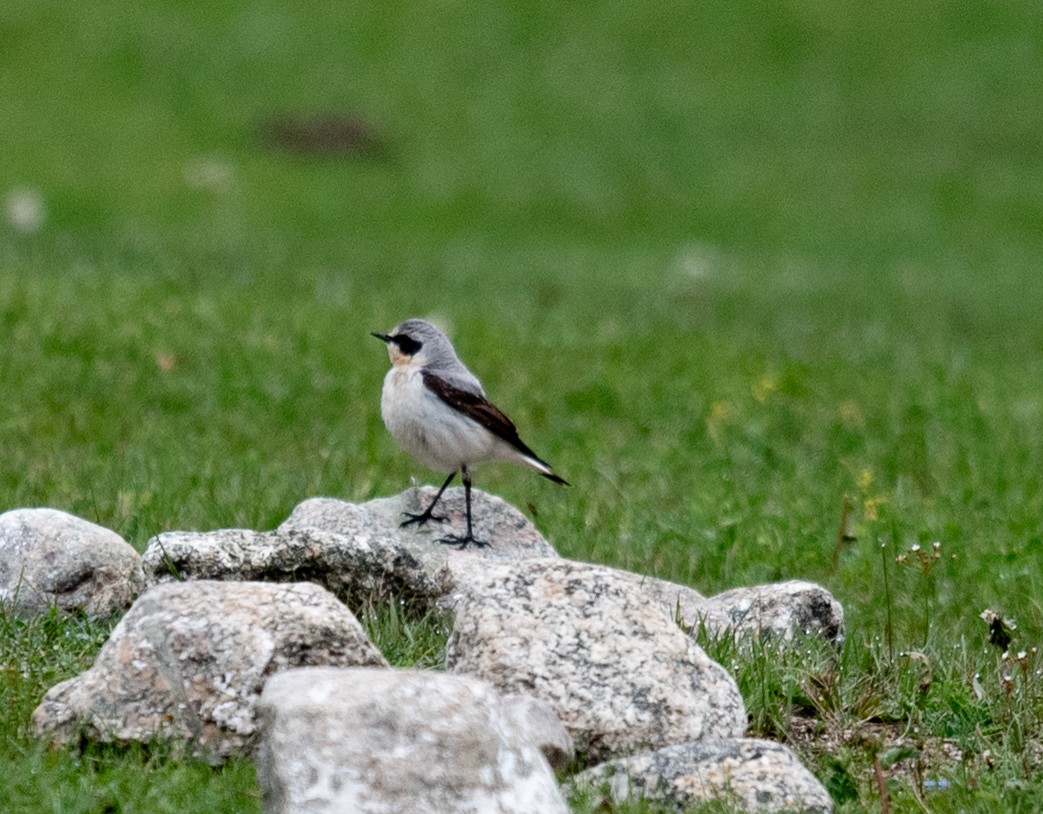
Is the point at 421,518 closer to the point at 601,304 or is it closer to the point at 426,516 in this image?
the point at 426,516

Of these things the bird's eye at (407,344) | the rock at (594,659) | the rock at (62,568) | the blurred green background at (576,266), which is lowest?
the blurred green background at (576,266)

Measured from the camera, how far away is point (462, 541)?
6.41m

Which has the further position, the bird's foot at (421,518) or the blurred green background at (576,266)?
the blurred green background at (576,266)

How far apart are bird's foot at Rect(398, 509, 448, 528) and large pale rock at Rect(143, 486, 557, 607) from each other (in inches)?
7.8

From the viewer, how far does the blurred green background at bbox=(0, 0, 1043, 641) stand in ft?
28.0

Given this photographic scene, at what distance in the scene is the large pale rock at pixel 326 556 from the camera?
17.7 feet

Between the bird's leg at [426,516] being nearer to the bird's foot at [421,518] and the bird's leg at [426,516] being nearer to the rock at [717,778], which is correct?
the bird's foot at [421,518]

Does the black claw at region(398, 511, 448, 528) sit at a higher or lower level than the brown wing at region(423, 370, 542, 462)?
lower

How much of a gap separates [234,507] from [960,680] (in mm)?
3289

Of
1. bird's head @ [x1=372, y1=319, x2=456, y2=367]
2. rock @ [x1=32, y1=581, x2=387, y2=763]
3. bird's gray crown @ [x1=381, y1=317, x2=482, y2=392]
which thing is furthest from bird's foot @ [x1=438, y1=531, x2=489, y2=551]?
rock @ [x1=32, y1=581, x2=387, y2=763]

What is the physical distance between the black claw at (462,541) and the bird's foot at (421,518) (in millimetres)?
144

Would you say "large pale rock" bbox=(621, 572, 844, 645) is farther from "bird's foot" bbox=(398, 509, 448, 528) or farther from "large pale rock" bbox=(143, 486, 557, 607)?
"bird's foot" bbox=(398, 509, 448, 528)

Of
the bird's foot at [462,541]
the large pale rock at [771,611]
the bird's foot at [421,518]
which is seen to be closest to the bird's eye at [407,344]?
the bird's foot at [421,518]

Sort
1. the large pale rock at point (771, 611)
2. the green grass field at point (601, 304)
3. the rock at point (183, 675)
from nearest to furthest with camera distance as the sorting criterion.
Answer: the rock at point (183, 675) < the green grass field at point (601, 304) < the large pale rock at point (771, 611)
